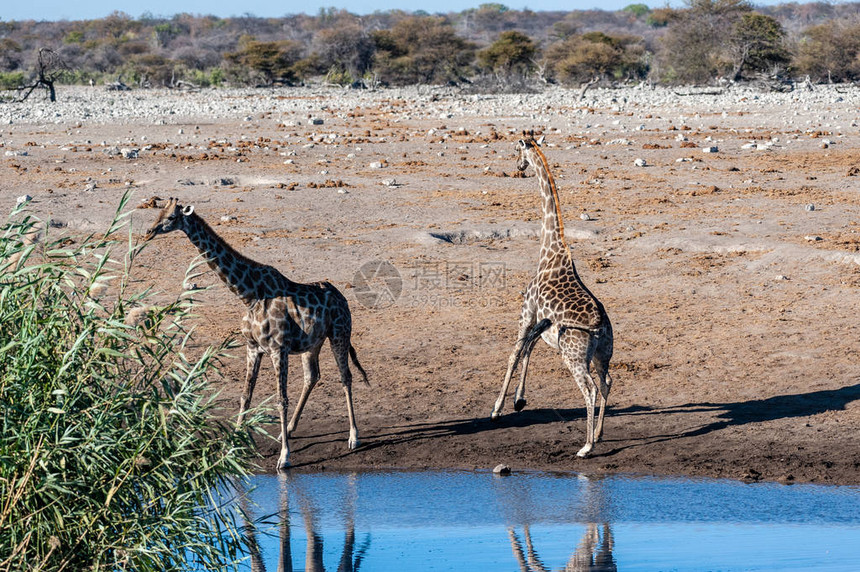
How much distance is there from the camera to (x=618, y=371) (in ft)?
33.1

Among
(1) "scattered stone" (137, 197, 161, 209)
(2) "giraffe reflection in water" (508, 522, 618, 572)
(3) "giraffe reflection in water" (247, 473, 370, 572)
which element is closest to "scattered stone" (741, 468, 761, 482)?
(2) "giraffe reflection in water" (508, 522, 618, 572)

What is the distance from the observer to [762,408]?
360 inches

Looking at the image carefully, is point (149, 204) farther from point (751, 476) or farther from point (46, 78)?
point (46, 78)

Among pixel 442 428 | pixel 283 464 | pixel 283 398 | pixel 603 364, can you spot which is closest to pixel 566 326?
pixel 603 364

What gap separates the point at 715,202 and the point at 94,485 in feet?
38.7

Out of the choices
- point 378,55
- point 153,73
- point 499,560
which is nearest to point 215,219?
point 499,560

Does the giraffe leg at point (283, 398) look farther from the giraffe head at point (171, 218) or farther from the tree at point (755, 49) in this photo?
the tree at point (755, 49)

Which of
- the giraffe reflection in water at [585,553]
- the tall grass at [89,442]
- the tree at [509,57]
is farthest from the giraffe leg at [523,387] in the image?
the tree at [509,57]

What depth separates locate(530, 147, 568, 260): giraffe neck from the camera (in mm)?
9133

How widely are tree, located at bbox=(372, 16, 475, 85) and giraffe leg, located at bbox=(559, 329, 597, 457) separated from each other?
32.1 metres

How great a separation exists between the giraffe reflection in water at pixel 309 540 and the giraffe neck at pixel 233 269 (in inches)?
56.3

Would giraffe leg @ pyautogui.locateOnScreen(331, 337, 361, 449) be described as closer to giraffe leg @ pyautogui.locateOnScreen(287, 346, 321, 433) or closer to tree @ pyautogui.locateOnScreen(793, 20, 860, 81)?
giraffe leg @ pyautogui.locateOnScreen(287, 346, 321, 433)

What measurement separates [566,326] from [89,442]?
4183 millimetres

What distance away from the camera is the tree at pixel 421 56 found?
138ft
